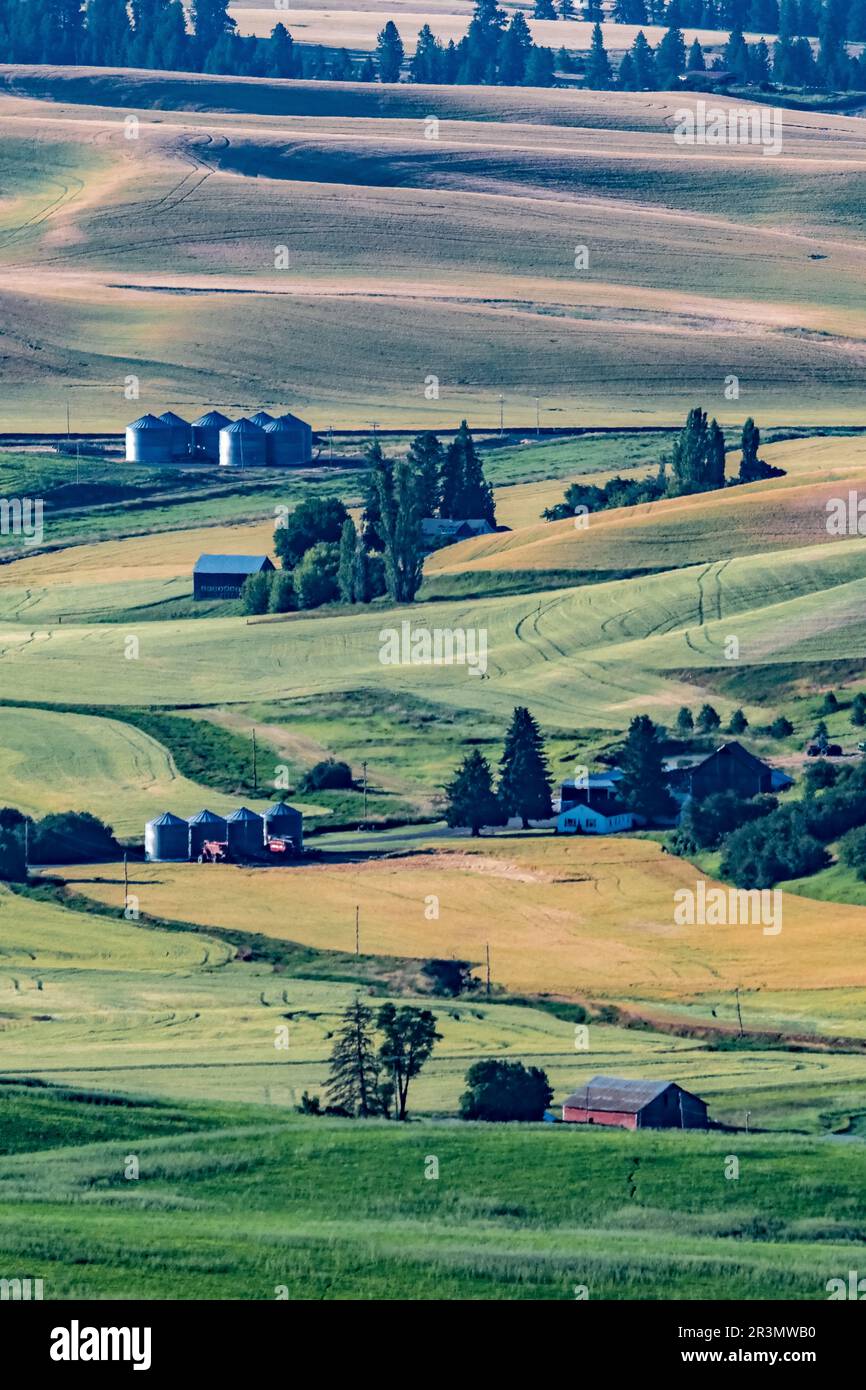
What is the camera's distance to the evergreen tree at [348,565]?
357 ft

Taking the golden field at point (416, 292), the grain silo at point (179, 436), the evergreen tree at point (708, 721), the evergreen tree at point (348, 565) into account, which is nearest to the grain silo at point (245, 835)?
the evergreen tree at point (708, 721)

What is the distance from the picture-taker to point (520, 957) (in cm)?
6619

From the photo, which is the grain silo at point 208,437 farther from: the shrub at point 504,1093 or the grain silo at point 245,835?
the shrub at point 504,1093

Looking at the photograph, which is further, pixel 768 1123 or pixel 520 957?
pixel 520 957

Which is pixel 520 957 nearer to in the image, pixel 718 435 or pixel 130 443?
pixel 718 435

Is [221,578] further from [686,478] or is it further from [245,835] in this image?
[245,835]

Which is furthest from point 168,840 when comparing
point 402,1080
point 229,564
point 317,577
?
point 229,564

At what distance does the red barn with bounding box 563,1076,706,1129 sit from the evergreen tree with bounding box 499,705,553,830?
107 feet

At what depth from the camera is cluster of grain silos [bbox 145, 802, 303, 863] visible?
77.9 m

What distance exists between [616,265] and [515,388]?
97.9 feet

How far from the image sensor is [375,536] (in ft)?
370

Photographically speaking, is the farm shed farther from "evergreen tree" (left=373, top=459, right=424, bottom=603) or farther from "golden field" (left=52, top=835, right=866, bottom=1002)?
"golden field" (left=52, top=835, right=866, bottom=1002)

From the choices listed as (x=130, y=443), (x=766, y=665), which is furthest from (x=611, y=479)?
(x=766, y=665)

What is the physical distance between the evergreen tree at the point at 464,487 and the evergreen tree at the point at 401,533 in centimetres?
1106
